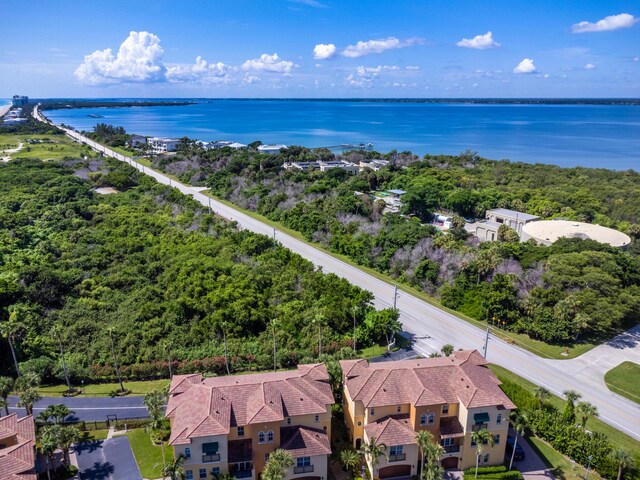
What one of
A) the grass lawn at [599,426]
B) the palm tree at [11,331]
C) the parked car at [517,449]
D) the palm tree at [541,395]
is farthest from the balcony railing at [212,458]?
the grass lawn at [599,426]

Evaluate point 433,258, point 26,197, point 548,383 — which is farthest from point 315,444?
point 26,197

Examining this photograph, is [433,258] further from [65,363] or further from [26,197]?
[26,197]

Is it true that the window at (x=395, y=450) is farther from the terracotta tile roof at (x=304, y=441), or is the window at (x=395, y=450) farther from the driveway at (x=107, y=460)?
the driveway at (x=107, y=460)

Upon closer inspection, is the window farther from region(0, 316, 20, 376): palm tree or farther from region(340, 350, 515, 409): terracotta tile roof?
region(0, 316, 20, 376): palm tree

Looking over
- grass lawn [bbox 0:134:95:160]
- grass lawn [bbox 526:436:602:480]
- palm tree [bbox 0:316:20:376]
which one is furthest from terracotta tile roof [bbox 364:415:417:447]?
grass lawn [bbox 0:134:95:160]

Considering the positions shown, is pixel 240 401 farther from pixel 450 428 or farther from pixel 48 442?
pixel 450 428

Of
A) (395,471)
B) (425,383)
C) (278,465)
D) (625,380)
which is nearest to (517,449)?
(425,383)
